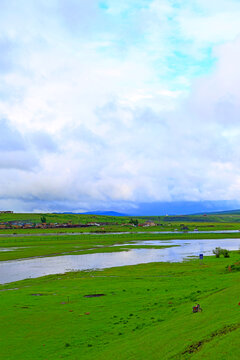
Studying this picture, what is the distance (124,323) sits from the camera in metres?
23.5

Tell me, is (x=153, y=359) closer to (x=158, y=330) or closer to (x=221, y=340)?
(x=221, y=340)

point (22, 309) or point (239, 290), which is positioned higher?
point (239, 290)

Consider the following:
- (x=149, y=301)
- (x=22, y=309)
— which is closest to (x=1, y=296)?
(x=22, y=309)

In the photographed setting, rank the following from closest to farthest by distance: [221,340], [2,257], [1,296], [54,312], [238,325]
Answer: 1. [221,340]
2. [238,325]
3. [54,312]
4. [1,296]
5. [2,257]

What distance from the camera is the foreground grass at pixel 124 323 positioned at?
15.5m

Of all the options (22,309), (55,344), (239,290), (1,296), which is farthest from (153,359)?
(1,296)

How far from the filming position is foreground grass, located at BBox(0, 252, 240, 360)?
1554 centimetres

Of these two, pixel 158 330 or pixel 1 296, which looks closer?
pixel 158 330

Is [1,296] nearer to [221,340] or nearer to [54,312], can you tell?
[54,312]

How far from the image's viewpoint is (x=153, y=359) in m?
14.7

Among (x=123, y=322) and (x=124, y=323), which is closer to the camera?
(x=124, y=323)

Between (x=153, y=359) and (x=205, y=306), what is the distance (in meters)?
10.1

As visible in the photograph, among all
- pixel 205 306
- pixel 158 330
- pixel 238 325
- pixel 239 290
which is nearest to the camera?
pixel 238 325

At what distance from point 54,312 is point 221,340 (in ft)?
58.3
